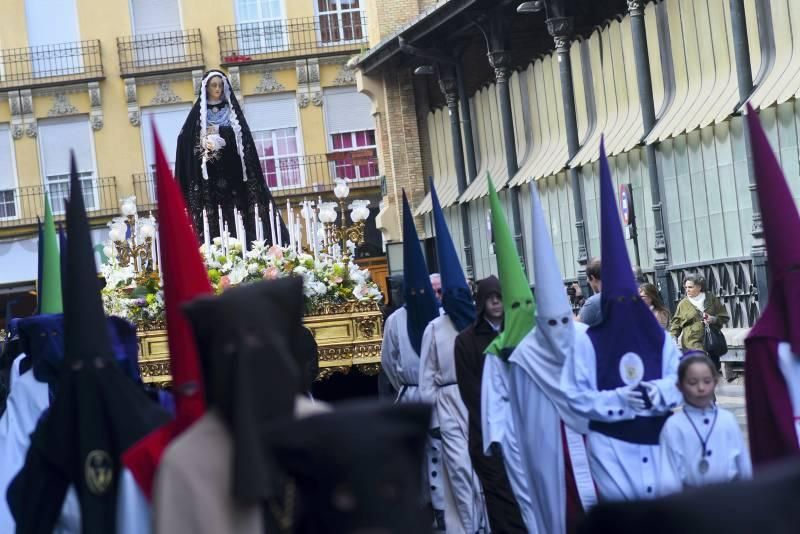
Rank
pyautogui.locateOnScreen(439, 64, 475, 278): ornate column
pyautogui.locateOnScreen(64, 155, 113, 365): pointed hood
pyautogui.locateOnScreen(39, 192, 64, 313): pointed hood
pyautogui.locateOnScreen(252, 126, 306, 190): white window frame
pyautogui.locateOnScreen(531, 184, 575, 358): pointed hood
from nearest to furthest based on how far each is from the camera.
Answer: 1. pyautogui.locateOnScreen(64, 155, 113, 365): pointed hood
2. pyautogui.locateOnScreen(39, 192, 64, 313): pointed hood
3. pyautogui.locateOnScreen(531, 184, 575, 358): pointed hood
4. pyautogui.locateOnScreen(439, 64, 475, 278): ornate column
5. pyautogui.locateOnScreen(252, 126, 306, 190): white window frame

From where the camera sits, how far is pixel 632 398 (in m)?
7.71

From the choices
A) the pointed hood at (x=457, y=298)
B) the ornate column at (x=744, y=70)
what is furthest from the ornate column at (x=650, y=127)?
the pointed hood at (x=457, y=298)

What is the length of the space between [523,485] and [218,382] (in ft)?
16.2

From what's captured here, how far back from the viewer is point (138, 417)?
551 cm

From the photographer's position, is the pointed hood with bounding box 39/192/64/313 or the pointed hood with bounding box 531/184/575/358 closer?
the pointed hood with bounding box 39/192/64/313

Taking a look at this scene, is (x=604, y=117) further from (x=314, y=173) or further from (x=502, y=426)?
(x=314, y=173)

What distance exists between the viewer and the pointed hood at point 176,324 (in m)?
5.03

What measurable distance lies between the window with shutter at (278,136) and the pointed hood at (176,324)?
1571 inches

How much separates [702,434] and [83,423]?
2.75 metres

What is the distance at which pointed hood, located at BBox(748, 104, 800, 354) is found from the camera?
6605mm

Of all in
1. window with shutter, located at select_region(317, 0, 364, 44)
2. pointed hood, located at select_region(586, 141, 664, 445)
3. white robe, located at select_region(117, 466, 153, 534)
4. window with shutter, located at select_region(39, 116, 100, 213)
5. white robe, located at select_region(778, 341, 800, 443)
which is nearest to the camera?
white robe, located at select_region(117, 466, 153, 534)

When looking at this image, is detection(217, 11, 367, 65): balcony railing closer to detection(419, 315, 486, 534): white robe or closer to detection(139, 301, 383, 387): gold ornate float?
detection(139, 301, 383, 387): gold ornate float

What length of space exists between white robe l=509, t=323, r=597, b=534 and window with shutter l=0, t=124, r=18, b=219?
37929mm

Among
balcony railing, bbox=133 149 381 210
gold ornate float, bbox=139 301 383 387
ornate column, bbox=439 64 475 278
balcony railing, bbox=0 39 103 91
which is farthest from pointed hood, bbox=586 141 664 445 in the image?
balcony railing, bbox=0 39 103 91
